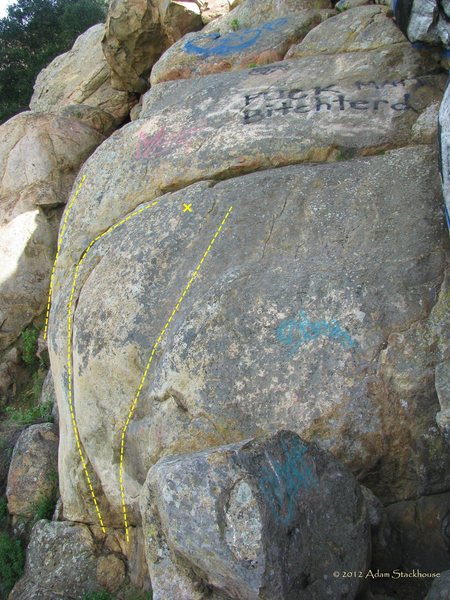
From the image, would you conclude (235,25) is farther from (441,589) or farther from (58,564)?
(441,589)

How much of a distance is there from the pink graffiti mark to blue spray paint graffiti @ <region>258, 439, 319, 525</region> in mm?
3369

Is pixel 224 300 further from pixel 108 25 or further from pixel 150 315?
pixel 108 25

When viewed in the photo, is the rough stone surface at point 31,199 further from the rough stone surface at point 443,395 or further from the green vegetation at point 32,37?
the green vegetation at point 32,37

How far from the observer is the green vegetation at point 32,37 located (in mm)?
15188

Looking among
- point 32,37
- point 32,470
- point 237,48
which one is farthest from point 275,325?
point 32,37

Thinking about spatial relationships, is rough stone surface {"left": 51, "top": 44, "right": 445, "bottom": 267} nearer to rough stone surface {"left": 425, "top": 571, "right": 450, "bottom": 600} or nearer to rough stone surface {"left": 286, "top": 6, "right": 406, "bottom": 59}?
rough stone surface {"left": 286, "top": 6, "right": 406, "bottom": 59}

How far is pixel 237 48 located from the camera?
7.33 metres

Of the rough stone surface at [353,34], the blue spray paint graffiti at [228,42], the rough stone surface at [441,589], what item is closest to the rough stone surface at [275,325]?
the rough stone surface at [441,589]

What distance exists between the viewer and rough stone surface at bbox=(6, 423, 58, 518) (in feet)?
19.4

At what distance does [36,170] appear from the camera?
8312mm

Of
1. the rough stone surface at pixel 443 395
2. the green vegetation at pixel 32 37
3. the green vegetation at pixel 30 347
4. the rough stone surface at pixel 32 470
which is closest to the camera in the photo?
the rough stone surface at pixel 443 395

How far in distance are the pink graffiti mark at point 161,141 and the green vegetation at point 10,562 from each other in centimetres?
350

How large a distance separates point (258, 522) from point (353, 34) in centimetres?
504

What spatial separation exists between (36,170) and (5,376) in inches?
99.7
